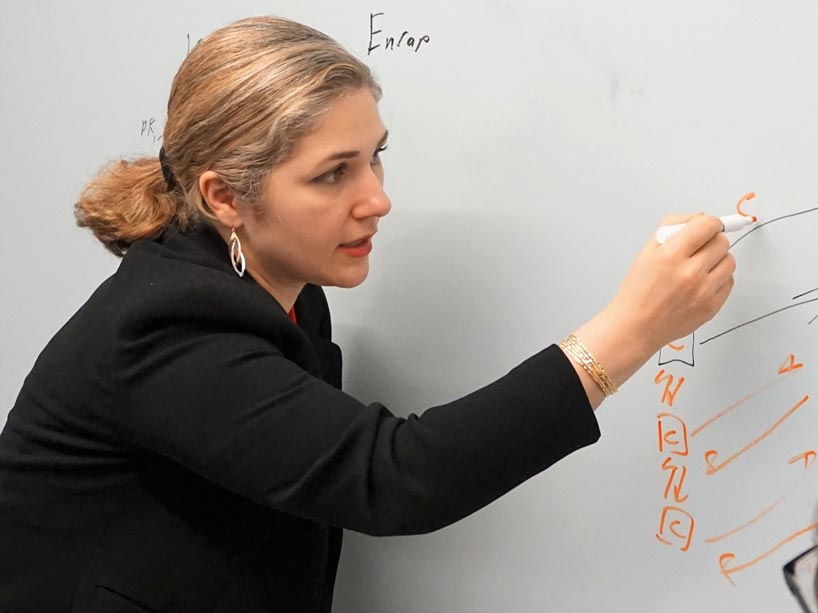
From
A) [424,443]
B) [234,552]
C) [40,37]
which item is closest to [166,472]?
[234,552]

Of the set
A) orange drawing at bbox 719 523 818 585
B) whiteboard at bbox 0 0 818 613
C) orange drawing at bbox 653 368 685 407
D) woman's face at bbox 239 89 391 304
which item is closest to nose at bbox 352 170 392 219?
woman's face at bbox 239 89 391 304

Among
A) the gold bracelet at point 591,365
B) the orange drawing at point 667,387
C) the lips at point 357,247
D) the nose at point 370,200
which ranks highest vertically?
the nose at point 370,200

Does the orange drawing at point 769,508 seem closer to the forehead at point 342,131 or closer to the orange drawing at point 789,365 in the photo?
the orange drawing at point 789,365

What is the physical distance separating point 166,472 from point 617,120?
1.35ft

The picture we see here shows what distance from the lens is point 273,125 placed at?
723 millimetres

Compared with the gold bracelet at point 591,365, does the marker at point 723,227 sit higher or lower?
higher

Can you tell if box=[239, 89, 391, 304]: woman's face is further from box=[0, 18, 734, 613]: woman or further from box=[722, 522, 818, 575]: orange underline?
box=[722, 522, 818, 575]: orange underline

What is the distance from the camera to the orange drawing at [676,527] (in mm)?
745

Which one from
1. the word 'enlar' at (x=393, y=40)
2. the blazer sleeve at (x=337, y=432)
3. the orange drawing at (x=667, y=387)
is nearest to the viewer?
the blazer sleeve at (x=337, y=432)

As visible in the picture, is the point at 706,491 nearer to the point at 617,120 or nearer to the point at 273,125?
the point at 617,120

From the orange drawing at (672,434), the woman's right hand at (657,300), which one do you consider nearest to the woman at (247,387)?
the woman's right hand at (657,300)

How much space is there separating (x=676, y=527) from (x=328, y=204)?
0.33 meters

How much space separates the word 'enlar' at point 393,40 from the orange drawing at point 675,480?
0.38 meters

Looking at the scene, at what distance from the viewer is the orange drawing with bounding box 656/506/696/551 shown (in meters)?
0.74
